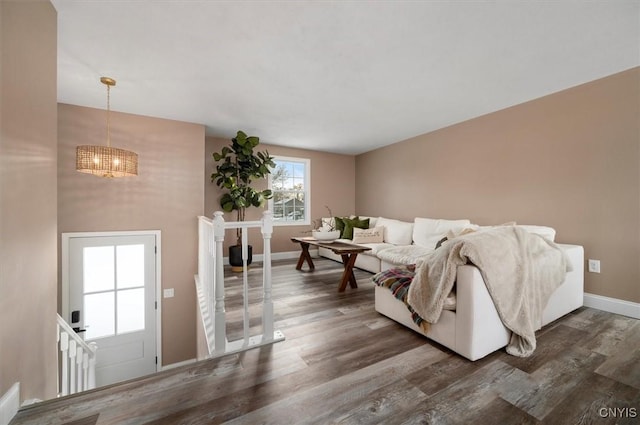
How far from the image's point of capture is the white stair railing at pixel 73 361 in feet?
6.98

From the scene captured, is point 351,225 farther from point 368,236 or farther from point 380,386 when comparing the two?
point 380,386

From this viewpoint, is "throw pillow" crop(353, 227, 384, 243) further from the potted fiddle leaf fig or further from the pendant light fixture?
the pendant light fixture

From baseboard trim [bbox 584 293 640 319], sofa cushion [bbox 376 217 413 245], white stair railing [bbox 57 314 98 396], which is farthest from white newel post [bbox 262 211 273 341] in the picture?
baseboard trim [bbox 584 293 640 319]

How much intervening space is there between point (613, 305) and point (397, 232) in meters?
2.49

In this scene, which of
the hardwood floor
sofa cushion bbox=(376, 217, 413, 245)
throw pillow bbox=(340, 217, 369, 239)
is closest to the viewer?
the hardwood floor

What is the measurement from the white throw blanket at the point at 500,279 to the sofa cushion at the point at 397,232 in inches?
86.0

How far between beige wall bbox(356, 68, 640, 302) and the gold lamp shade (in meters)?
4.35

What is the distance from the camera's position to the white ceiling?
1654 mm

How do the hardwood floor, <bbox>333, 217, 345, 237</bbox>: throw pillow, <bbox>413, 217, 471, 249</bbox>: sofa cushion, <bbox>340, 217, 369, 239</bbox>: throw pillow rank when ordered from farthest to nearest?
<bbox>333, 217, 345, 237</bbox>: throw pillow < <bbox>340, 217, 369, 239</bbox>: throw pillow < <bbox>413, 217, 471, 249</bbox>: sofa cushion < the hardwood floor

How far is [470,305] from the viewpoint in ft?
5.52

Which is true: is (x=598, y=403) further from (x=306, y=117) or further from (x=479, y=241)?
(x=306, y=117)

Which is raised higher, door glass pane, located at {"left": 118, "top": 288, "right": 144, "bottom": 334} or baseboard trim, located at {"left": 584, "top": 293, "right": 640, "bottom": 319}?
baseboard trim, located at {"left": 584, "top": 293, "right": 640, "bottom": 319}

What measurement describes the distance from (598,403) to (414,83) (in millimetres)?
2770

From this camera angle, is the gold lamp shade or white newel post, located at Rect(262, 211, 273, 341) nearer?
white newel post, located at Rect(262, 211, 273, 341)
